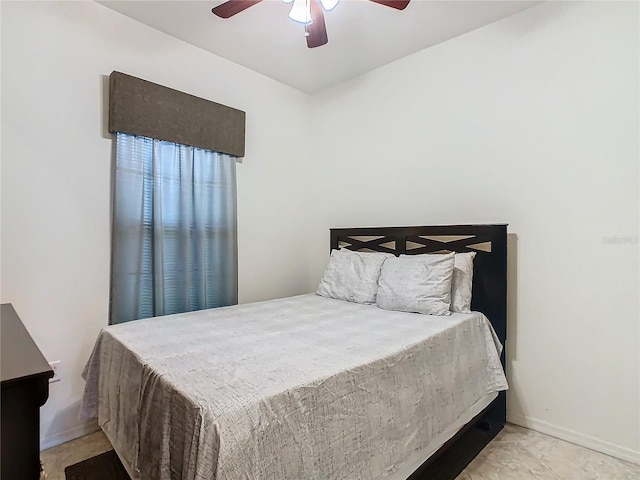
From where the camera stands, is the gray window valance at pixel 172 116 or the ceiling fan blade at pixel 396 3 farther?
the gray window valance at pixel 172 116

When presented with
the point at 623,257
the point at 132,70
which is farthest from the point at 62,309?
the point at 623,257

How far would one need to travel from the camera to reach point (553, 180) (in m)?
2.11

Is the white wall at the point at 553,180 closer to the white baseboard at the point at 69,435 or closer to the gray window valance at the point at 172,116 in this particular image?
the gray window valance at the point at 172,116

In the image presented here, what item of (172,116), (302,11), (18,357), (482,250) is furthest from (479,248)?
(18,357)

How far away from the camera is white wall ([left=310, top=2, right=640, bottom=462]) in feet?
6.19

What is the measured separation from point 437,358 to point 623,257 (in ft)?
3.91

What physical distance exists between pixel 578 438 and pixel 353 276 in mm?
1631

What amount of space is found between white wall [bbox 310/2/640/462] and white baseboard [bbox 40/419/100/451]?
2.54m

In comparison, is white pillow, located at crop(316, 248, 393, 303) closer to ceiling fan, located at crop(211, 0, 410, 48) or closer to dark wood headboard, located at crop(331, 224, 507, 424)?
dark wood headboard, located at crop(331, 224, 507, 424)

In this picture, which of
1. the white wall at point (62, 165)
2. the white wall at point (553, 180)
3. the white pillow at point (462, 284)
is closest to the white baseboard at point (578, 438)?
the white wall at point (553, 180)

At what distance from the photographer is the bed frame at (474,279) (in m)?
1.73

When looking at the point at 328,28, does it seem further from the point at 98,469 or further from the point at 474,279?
the point at 98,469

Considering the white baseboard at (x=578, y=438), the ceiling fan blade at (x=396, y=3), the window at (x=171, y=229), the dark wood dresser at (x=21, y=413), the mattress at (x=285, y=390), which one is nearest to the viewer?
the dark wood dresser at (x=21, y=413)

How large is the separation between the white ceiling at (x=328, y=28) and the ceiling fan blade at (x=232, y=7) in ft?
1.25
